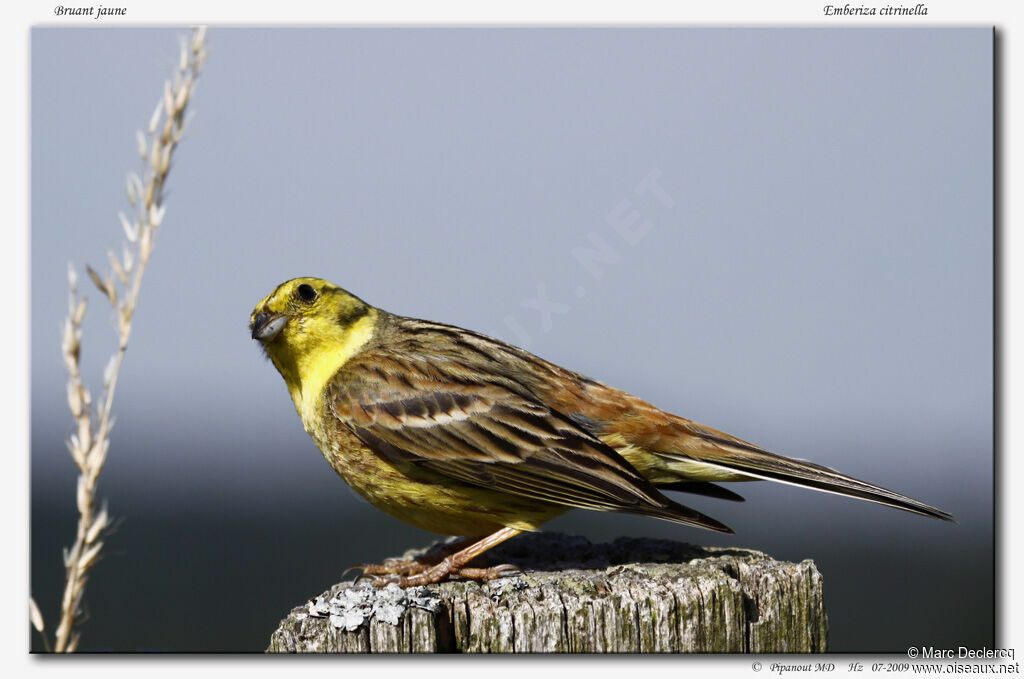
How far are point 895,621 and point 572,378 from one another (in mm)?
1792

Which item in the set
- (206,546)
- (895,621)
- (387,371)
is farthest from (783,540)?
(206,546)

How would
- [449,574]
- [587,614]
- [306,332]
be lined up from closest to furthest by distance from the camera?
[587,614] < [449,574] < [306,332]

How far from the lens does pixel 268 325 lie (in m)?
4.09

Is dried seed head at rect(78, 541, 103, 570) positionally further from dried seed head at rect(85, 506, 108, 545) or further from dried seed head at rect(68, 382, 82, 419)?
dried seed head at rect(68, 382, 82, 419)

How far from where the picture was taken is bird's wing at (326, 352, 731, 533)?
3.71 metres

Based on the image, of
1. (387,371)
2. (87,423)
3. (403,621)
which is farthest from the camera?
(387,371)

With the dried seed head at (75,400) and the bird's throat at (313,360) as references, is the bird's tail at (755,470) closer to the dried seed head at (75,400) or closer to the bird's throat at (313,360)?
the bird's throat at (313,360)

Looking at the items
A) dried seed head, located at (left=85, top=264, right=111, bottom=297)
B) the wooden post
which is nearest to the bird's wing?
the wooden post

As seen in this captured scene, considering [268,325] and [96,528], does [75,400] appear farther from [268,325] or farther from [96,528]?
[268,325]

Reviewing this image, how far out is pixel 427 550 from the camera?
4.60m

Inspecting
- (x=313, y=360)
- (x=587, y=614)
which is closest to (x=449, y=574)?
(x=587, y=614)

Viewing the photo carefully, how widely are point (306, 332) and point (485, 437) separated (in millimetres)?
946

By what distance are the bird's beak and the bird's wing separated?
33 cm

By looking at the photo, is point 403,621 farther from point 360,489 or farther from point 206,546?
point 206,546
